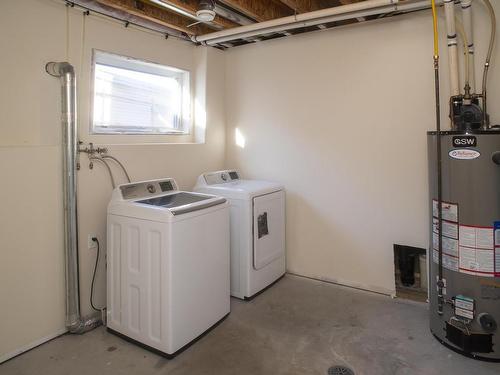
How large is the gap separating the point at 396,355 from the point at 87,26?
10.5 ft

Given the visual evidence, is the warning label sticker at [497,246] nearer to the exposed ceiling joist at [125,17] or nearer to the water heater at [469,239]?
the water heater at [469,239]

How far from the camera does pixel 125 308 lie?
8.01 feet

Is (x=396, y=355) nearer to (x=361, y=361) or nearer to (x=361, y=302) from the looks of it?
(x=361, y=361)

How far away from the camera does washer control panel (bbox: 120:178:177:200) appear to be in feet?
8.44

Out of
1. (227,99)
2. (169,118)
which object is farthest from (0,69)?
(227,99)

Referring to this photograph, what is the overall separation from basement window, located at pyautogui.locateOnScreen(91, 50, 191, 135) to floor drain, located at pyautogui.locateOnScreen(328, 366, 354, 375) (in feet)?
7.99

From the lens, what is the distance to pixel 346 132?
10.4 feet

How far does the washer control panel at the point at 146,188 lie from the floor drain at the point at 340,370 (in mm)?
1760

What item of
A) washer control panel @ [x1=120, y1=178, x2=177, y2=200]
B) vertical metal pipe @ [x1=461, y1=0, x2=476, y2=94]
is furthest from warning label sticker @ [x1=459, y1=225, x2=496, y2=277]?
washer control panel @ [x1=120, y1=178, x2=177, y2=200]

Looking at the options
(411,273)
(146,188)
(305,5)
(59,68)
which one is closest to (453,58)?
(305,5)

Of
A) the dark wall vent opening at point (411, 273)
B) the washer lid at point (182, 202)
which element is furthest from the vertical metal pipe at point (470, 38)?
the washer lid at point (182, 202)

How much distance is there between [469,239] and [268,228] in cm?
160

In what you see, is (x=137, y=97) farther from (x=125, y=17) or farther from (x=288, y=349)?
(x=288, y=349)

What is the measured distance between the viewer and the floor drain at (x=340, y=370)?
2.06m
